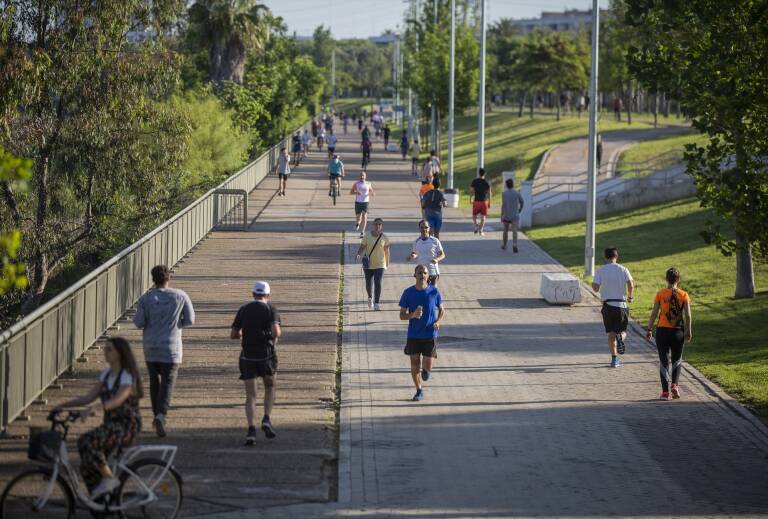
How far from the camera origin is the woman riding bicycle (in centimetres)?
928

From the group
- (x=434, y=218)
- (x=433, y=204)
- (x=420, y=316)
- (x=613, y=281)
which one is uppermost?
(x=433, y=204)

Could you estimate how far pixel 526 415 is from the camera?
14008mm

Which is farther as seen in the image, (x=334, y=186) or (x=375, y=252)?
(x=334, y=186)

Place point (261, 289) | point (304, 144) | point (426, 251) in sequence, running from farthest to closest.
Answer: point (304, 144), point (426, 251), point (261, 289)

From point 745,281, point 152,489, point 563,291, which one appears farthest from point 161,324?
point 745,281

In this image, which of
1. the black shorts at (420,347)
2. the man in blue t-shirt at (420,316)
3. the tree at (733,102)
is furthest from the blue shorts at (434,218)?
the black shorts at (420,347)

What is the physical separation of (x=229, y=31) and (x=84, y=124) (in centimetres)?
2718

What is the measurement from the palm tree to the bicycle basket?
47.9 meters

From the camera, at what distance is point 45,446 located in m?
9.09

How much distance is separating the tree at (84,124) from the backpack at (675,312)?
16787 mm

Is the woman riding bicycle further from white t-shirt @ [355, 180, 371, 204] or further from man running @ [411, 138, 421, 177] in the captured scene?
man running @ [411, 138, 421, 177]

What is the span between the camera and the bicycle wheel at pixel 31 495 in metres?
9.20

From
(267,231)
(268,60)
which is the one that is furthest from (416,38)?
(267,231)

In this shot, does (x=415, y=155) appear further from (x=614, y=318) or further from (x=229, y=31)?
(x=614, y=318)
